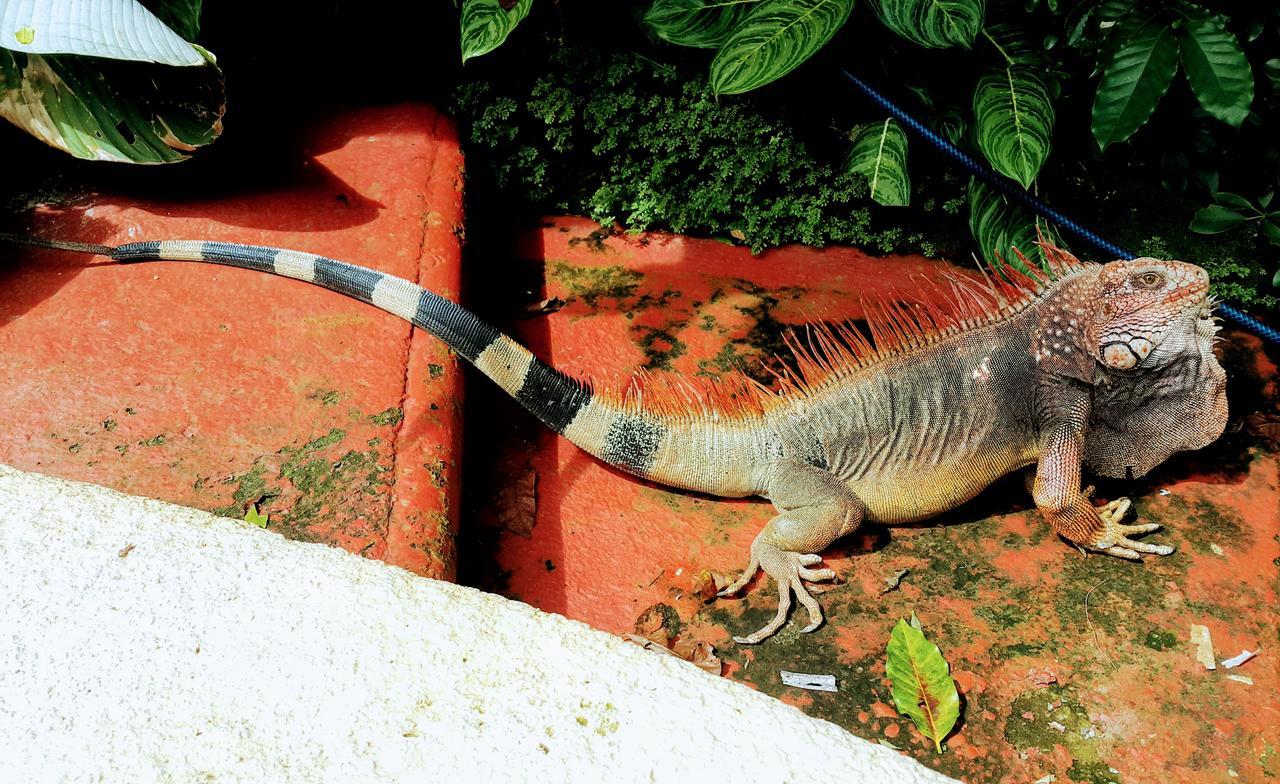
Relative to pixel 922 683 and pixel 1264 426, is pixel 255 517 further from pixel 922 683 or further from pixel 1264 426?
pixel 1264 426

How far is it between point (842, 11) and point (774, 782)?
2.82 metres

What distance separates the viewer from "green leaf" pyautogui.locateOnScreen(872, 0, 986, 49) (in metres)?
3.18

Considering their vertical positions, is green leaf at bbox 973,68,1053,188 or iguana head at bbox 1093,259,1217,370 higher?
green leaf at bbox 973,68,1053,188

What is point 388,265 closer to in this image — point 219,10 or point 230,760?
point 219,10

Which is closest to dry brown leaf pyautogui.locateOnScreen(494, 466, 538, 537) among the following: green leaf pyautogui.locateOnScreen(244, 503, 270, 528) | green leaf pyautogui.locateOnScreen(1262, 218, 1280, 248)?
green leaf pyautogui.locateOnScreen(244, 503, 270, 528)

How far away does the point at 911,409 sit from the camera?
9.48ft

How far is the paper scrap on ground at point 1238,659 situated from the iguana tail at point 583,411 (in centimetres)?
142

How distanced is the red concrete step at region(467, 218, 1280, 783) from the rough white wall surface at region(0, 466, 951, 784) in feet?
2.79

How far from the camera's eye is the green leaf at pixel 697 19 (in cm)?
348

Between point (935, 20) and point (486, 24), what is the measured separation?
1.67m

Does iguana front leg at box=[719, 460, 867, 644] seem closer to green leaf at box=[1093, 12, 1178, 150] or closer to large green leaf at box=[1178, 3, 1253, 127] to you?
green leaf at box=[1093, 12, 1178, 150]

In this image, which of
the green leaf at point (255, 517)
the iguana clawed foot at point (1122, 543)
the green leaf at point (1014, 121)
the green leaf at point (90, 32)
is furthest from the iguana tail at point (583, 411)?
the green leaf at point (1014, 121)

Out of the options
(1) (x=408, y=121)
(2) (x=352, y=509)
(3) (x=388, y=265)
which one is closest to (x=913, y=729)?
(2) (x=352, y=509)

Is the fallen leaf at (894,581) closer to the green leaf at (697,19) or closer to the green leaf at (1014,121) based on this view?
the green leaf at (1014,121)
